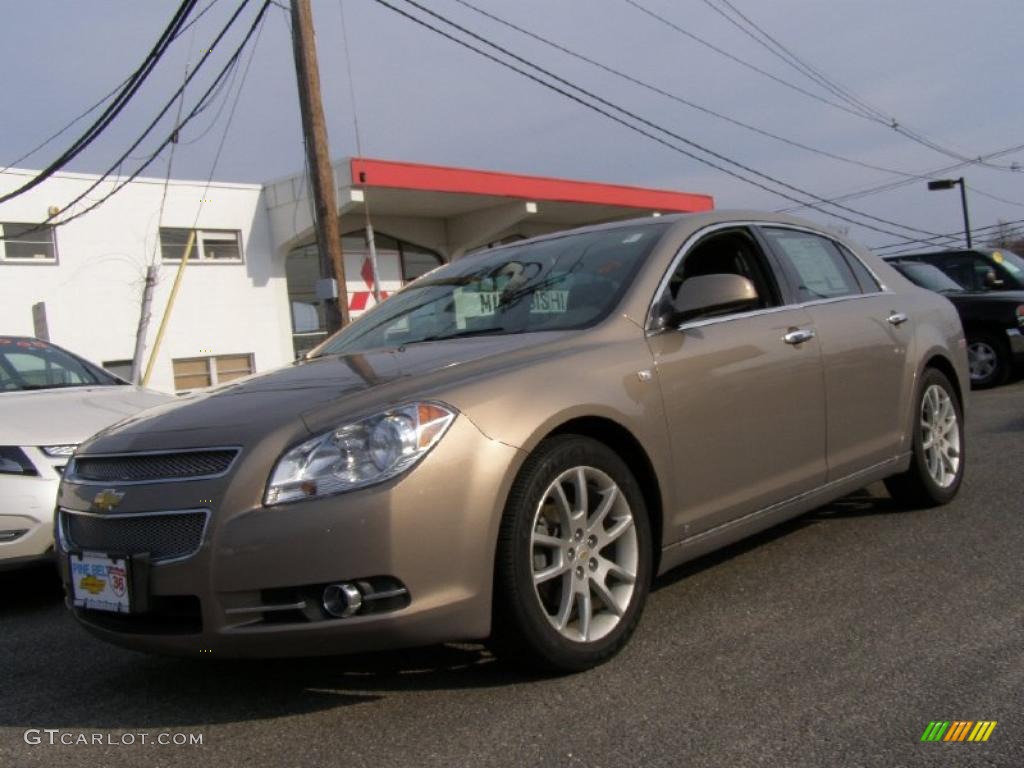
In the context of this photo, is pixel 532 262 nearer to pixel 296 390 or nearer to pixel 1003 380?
pixel 296 390

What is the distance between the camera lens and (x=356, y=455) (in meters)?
2.79

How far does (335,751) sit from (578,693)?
737mm

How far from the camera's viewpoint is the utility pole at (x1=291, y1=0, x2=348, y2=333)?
424 inches

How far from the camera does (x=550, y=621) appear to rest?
9.86 ft

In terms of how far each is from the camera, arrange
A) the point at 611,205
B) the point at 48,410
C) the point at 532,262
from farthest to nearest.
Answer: the point at 611,205 → the point at 48,410 → the point at 532,262

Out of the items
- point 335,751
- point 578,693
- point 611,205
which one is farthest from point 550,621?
point 611,205

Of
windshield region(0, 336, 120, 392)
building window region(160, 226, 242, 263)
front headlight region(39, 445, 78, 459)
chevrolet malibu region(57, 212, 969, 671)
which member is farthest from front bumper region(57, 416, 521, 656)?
building window region(160, 226, 242, 263)

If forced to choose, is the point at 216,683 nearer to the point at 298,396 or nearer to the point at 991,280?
the point at 298,396

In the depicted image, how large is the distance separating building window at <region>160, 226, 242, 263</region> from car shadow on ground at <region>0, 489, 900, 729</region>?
13799mm

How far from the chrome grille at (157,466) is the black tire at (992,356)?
10476 millimetres

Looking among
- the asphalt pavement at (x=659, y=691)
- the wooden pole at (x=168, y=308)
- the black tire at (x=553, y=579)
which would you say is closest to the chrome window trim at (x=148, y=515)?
the asphalt pavement at (x=659, y=691)

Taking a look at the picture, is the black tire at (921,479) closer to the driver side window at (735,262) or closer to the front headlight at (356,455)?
the driver side window at (735,262)

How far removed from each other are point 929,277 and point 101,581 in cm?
1123

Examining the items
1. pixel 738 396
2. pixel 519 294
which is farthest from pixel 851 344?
pixel 519 294
